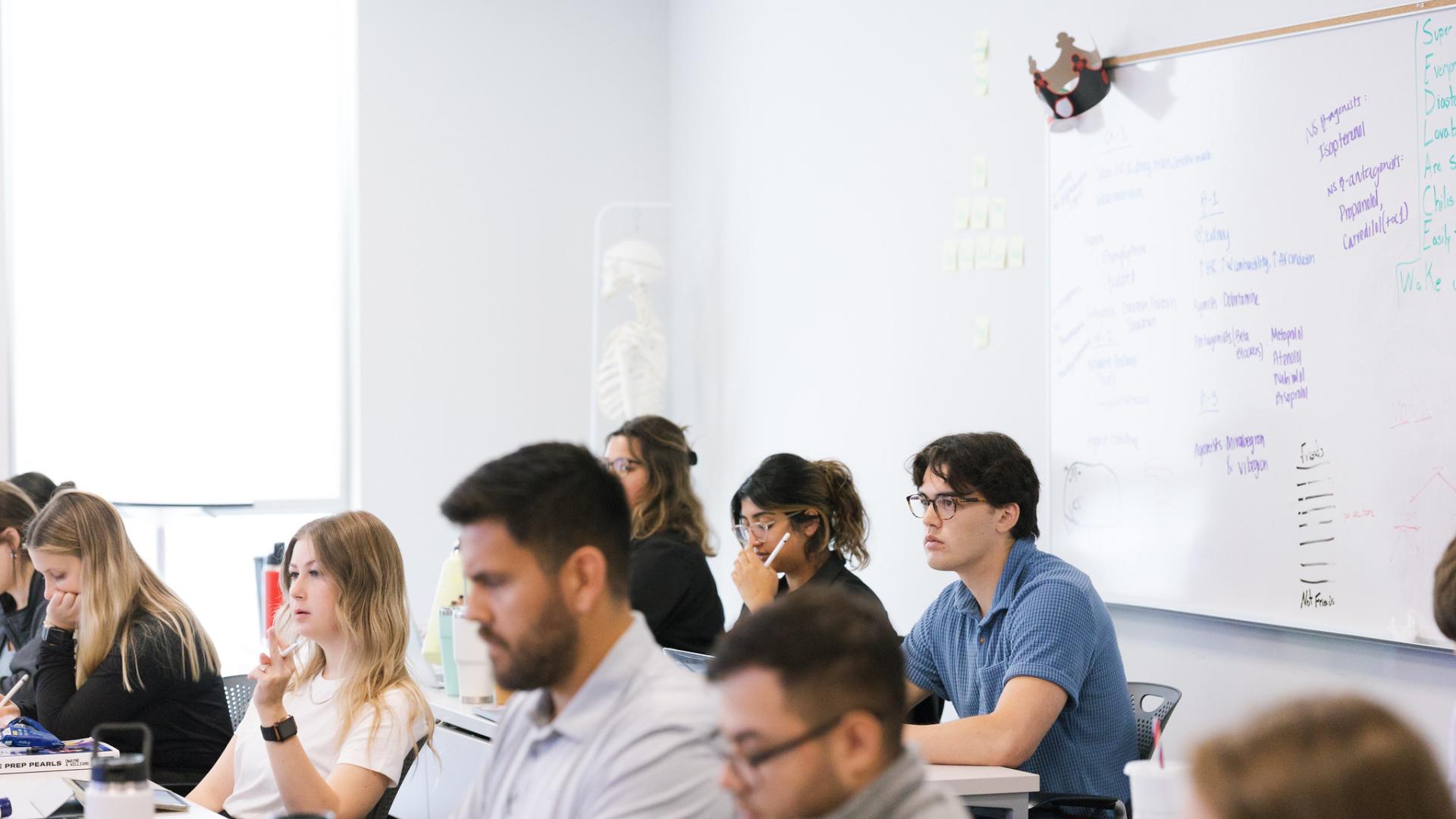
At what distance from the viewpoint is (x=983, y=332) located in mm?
4066

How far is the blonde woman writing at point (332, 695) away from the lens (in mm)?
2326

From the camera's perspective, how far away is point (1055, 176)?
381cm

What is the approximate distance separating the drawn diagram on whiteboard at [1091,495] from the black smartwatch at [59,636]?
8.39 ft

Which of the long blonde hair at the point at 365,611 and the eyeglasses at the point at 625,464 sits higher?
the eyeglasses at the point at 625,464

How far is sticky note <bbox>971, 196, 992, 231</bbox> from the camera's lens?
160 inches

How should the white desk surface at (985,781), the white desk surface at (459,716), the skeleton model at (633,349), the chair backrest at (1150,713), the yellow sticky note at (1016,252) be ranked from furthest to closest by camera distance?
1. the skeleton model at (633,349)
2. the yellow sticky note at (1016,252)
3. the white desk surface at (459,716)
4. the chair backrest at (1150,713)
5. the white desk surface at (985,781)

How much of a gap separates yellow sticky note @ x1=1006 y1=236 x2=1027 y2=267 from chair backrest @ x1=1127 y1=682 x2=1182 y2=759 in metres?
1.41

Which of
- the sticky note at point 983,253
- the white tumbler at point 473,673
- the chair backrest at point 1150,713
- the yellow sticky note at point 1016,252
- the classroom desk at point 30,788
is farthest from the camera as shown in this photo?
the sticky note at point 983,253

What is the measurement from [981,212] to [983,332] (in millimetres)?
364

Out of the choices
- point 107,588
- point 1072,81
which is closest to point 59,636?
point 107,588

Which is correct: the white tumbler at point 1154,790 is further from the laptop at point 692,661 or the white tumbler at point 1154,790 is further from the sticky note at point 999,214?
the sticky note at point 999,214

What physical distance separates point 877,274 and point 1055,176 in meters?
0.82

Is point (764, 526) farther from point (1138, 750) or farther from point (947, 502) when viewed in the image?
point (1138, 750)

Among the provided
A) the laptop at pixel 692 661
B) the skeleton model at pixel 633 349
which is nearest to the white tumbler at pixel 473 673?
the laptop at pixel 692 661
